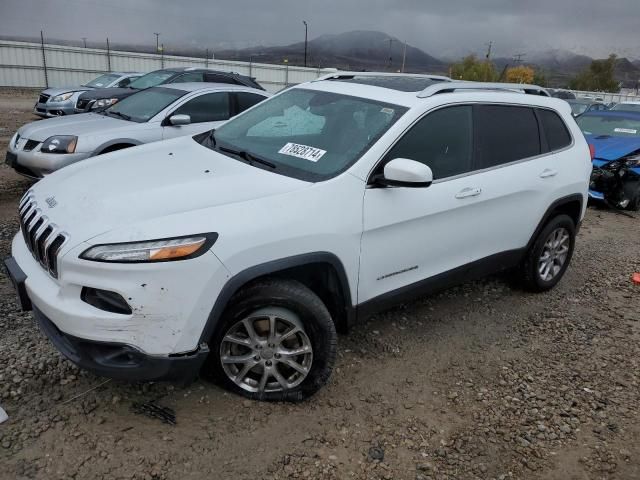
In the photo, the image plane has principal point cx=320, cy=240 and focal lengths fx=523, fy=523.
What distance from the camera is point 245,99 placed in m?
7.58

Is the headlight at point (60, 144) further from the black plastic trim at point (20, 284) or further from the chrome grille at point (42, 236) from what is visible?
the black plastic trim at point (20, 284)

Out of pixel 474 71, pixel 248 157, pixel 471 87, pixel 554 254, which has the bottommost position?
pixel 554 254

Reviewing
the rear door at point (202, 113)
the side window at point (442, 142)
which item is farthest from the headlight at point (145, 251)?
the rear door at point (202, 113)

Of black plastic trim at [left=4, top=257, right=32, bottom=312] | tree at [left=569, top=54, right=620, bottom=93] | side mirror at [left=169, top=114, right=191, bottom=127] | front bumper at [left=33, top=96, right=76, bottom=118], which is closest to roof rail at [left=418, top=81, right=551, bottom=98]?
black plastic trim at [left=4, top=257, right=32, bottom=312]

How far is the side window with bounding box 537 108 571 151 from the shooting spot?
429cm

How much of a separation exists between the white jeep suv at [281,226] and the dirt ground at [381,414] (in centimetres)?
28

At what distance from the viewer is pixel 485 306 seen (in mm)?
4453

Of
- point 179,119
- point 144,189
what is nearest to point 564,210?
point 144,189

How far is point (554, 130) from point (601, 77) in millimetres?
87512

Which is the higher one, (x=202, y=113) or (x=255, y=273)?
(x=202, y=113)

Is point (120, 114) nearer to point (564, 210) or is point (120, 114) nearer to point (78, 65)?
point (564, 210)

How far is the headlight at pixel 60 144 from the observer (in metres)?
6.00

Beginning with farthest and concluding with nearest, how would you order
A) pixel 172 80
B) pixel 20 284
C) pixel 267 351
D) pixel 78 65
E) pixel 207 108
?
1. pixel 78 65
2. pixel 172 80
3. pixel 207 108
4. pixel 267 351
5. pixel 20 284

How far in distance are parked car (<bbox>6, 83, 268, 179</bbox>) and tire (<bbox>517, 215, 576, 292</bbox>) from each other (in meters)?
4.15
